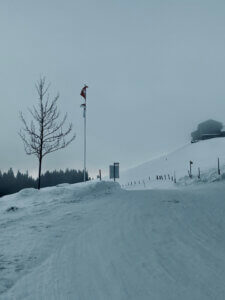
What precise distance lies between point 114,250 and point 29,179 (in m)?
78.2

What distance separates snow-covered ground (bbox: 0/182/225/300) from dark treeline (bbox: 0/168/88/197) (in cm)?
6611

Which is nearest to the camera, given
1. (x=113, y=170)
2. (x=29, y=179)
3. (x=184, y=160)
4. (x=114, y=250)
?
(x=114, y=250)

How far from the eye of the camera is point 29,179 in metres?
81.4

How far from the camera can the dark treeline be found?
7519 cm

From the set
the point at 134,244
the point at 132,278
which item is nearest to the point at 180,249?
the point at 134,244

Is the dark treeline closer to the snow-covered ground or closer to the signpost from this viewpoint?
the signpost

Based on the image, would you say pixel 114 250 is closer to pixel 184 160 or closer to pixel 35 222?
pixel 35 222

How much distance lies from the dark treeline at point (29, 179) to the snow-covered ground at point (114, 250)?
66.1m

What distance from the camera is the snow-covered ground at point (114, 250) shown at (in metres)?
5.25

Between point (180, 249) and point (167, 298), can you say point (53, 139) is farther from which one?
point (167, 298)

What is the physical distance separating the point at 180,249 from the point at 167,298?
230 cm

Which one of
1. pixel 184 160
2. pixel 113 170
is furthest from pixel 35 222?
pixel 184 160

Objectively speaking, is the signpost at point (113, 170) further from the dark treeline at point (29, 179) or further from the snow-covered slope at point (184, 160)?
the dark treeline at point (29, 179)

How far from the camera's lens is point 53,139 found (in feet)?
78.6
